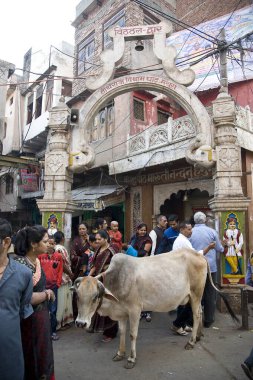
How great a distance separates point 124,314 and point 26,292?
2330 mm

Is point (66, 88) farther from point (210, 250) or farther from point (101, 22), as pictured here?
point (210, 250)

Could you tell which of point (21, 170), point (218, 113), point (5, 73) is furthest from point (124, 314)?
point (5, 73)

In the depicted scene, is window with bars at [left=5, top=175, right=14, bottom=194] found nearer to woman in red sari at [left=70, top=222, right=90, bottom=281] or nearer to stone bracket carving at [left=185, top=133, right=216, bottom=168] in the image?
woman in red sari at [left=70, top=222, right=90, bottom=281]

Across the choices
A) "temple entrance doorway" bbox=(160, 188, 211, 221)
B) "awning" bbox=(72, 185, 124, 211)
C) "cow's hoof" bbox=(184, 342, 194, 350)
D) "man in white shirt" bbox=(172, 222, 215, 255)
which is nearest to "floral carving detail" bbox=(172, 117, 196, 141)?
"temple entrance doorway" bbox=(160, 188, 211, 221)

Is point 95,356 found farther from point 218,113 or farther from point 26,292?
point 218,113

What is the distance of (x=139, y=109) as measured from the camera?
13.4m

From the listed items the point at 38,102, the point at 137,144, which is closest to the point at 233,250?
the point at 137,144

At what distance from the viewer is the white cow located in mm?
3956

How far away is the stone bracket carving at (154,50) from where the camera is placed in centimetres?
666

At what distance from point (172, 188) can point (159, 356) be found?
7.74m

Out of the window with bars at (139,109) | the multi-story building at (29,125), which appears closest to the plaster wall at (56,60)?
the multi-story building at (29,125)

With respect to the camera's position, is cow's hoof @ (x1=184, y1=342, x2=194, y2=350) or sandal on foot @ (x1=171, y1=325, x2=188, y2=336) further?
sandal on foot @ (x1=171, y1=325, x2=188, y2=336)

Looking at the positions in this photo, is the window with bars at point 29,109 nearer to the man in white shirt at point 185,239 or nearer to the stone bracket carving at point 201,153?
the stone bracket carving at point 201,153

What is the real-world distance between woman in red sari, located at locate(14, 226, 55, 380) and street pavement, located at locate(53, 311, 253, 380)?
131 cm
